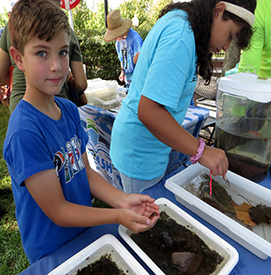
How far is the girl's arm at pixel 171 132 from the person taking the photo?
3.22 ft

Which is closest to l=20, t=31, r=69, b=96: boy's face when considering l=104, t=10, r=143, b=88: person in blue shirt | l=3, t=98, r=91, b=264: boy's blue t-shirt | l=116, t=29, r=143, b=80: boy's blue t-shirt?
l=3, t=98, r=91, b=264: boy's blue t-shirt

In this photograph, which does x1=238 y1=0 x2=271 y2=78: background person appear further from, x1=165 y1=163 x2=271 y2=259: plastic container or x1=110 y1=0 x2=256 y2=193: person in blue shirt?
x1=165 y1=163 x2=271 y2=259: plastic container

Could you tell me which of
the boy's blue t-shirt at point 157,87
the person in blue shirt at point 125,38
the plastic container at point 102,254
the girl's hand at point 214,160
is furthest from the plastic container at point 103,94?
the plastic container at point 102,254

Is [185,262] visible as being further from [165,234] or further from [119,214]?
[119,214]

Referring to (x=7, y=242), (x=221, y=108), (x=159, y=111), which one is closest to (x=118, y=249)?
(x=159, y=111)

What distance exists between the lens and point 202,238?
0.90m

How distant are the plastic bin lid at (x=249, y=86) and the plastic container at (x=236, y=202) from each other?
0.48m

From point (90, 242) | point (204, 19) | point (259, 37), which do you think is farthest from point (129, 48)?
point (90, 242)

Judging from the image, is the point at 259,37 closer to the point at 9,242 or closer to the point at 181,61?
the point at 181,61

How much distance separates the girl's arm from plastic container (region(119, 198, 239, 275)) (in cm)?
28

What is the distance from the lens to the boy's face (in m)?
0.76

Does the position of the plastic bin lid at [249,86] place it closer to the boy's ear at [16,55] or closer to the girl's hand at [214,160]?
the girl's hand at [214,160]

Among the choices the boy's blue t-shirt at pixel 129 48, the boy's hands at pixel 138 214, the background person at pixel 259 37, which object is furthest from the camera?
the boy's blue t-shirt at pixel 129 48

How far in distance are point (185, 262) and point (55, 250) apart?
0.57m
